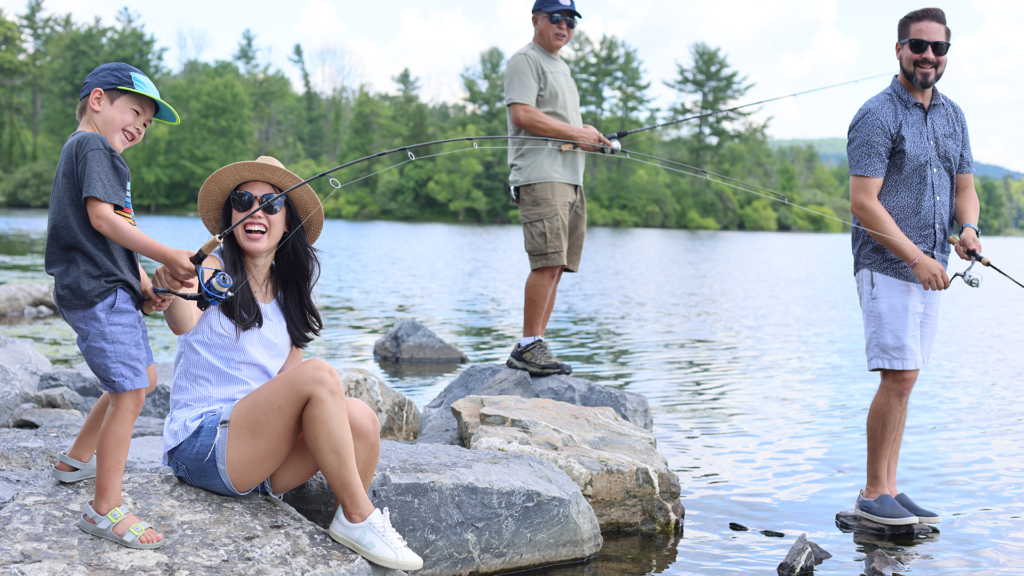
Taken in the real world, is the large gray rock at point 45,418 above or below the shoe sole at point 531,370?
below

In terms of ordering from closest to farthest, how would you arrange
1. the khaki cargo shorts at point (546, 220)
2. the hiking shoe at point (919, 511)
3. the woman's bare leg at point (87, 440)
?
1. the woman's bare leg at point (87, 440)
2. the hiking shoe at point (919, 511)
3. the khaki cargo shorts at point (546, 220)

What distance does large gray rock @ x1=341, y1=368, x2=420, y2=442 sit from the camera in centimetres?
521

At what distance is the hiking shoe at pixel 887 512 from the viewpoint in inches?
149

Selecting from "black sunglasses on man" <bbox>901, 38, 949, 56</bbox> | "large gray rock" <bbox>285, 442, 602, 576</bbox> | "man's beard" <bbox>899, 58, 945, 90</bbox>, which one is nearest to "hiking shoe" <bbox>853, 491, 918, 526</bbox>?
"large gray rock" <bbox>285, 442, 602, 576</bbox>

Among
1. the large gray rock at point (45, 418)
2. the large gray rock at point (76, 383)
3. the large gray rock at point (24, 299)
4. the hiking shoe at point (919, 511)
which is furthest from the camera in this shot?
the large gray rock at point (24, 299)

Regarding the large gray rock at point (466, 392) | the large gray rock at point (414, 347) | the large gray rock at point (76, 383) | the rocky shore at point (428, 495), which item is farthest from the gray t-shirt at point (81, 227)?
the large gray rock at point (414, 347)

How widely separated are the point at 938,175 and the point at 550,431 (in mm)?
2120

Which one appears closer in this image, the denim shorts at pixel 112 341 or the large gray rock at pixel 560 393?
the denim shorts at pixel 112 341

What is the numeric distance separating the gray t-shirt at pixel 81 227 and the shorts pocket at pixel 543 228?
105 inches

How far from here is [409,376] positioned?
7828 millimetres

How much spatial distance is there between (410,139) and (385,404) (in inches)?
2389

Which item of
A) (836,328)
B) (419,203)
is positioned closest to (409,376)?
(836,328)

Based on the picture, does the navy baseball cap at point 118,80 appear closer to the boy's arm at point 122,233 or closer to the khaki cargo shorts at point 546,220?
the boy's arm at point 122,233

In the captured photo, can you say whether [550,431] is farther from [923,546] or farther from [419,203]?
[419,203]
